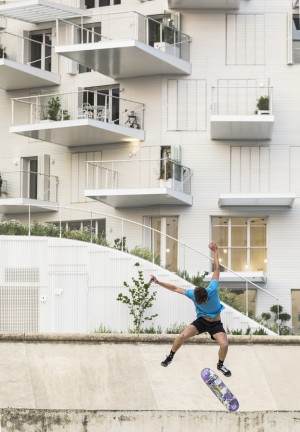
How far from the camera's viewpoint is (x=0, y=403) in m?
32.4

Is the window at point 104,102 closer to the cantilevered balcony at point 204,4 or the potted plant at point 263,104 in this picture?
the cantilevered balcony at point 204,4

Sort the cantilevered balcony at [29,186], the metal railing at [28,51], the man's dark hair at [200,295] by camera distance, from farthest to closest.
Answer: the metal railing at [28,51] → the cantilevered balcony at [29,186] → the man's dark hair at [200,295]

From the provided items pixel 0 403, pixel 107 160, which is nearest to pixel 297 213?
pixel 107 160

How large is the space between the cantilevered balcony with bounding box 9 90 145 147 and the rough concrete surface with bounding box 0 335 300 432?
11174 millimetres

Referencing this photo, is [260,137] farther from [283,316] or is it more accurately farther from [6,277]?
[6,277]

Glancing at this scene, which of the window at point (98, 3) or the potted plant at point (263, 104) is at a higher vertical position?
the window at point (98, 3)

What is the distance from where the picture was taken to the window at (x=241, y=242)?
4603 centimetres

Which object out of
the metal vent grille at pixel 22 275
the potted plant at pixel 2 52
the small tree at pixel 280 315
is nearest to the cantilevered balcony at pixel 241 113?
the small tree at pixel 280 315

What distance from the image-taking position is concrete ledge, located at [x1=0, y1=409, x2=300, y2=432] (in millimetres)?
20484

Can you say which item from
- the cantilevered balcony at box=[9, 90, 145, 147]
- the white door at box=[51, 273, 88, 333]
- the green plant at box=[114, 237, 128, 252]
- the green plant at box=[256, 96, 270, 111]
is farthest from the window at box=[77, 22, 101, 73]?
the white door at box=[51, 273, 88, 333]

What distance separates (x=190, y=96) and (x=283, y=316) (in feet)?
26.2

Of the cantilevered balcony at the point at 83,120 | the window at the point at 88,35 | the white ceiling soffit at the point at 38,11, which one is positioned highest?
the white ceiling soffit at the point at 38,11

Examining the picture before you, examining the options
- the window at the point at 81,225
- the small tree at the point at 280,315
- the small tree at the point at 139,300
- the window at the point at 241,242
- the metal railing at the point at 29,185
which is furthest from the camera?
the metal railing at the point at 29,185

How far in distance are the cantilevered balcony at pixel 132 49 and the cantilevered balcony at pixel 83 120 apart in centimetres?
110
